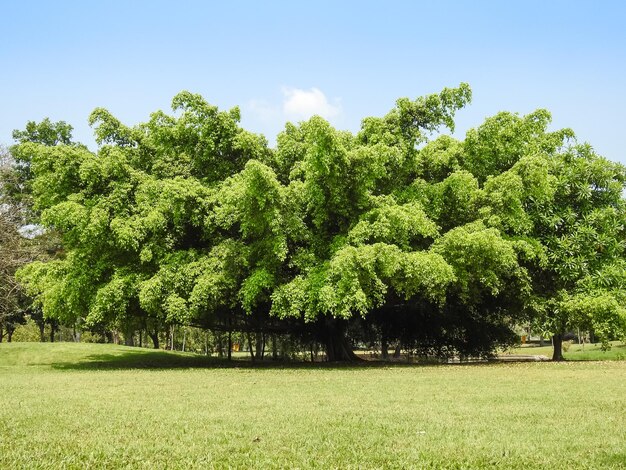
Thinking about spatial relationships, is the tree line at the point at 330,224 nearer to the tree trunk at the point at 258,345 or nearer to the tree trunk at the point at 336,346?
the tree trunk at the point at 336,346

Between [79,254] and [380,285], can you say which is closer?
[380,285]

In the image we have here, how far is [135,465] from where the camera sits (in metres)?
6.41

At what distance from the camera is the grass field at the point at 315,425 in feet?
21.9

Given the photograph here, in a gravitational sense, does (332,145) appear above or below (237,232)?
above

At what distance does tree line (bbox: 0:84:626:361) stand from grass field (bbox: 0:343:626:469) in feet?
24.3

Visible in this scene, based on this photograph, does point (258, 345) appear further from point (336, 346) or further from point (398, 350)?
point (398, 350)

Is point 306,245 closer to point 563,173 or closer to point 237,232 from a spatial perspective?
point 237,232

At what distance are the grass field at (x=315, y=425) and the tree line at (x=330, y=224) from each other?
24.3 feet

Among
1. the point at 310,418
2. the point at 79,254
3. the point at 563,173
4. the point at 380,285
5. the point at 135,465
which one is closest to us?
the point at 135,465

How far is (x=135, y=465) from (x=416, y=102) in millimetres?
22292

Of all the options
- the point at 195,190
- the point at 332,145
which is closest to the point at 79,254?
the point at 195,190

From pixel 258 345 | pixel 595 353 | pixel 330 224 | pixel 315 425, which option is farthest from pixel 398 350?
pixel 315 425

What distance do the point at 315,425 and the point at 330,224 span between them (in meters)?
16.4

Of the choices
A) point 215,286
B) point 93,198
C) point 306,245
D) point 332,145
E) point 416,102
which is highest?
point 416,102
